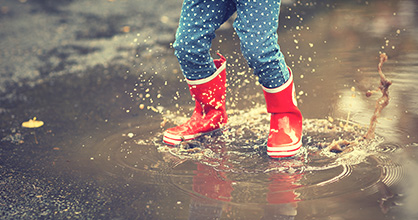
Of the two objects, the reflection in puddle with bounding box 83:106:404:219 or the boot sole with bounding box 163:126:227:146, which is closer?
the reflection in puddle with bounding box 83:106:404:219

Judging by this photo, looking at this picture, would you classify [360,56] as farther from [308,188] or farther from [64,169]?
[64,169]

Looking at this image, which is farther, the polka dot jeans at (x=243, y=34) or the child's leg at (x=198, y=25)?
the child's leg at (x=198, y=25)

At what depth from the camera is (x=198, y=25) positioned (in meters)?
2.23

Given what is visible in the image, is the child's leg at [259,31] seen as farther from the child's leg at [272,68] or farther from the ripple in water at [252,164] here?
the ripple in water at [252,164]

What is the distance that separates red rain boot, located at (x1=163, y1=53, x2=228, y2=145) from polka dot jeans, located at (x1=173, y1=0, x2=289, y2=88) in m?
0.09

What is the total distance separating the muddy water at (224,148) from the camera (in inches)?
71.1

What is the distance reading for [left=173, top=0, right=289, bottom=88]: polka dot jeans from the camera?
2.11 metres

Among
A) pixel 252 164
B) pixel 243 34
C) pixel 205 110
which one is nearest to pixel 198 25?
pixel 243 34

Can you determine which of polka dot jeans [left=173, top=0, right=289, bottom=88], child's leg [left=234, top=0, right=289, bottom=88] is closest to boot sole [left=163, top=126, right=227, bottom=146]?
polka dot jeans [left=173, top=0, right=289, bottom=88]

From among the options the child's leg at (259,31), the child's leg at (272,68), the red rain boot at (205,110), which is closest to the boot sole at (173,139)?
the red rain boot at (205,110)

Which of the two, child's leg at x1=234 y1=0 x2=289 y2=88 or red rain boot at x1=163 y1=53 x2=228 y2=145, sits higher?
child's leg at x1=234 y1=0 x2=289 y2=88

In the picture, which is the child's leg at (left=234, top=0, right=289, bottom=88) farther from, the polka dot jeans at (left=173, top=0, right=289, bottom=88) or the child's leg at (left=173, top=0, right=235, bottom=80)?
the child's leg at (left=173, top=0, right=235, bottom=80)

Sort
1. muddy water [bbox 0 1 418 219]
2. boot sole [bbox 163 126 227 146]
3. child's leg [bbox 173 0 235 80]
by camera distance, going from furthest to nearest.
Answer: boot sole [bbox 163 126 227 146]
child's leg [bbox 173 0 235 80]
muddy water [bbox 0 1 418 219]

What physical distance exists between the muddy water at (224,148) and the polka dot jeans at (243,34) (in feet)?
1.15
